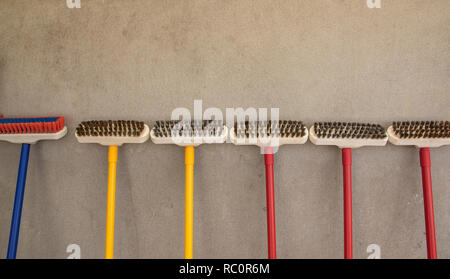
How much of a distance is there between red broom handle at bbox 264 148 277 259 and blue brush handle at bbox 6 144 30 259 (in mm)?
947

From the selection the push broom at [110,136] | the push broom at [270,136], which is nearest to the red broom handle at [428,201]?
the push broom at [270,136]

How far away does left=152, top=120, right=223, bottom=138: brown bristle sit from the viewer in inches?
44.2

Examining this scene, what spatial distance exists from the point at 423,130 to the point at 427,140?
40 millimetres

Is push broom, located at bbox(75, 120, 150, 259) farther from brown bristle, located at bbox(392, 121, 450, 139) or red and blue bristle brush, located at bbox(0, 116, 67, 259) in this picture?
brown bristle, located at bbox(392, 121, 450, 139)

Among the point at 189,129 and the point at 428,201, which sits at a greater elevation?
the point at 189,129

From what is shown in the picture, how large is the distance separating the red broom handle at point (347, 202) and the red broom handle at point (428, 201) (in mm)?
277

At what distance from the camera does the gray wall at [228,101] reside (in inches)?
49.2

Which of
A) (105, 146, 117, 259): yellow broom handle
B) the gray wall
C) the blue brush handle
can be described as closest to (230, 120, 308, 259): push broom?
the gray wall

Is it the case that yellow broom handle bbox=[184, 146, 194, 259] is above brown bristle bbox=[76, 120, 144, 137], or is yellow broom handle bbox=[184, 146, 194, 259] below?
below

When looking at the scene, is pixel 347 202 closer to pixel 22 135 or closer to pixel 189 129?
Result: pixel 189 129

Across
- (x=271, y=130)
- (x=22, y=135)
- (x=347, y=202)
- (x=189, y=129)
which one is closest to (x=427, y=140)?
(x=347, y=202)

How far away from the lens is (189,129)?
112 cm
